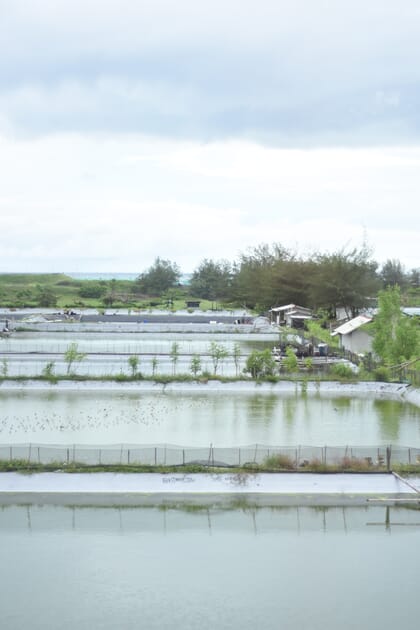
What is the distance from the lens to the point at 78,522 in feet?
60.0

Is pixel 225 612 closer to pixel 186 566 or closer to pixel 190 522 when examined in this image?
pixel 186 566

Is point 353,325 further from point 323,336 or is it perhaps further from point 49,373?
point 49,373

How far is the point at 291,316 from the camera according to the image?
2505 inches

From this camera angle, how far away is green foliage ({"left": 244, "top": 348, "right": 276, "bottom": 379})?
35.4 m

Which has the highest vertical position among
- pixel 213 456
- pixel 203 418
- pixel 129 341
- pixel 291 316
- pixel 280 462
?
pixel 291 316

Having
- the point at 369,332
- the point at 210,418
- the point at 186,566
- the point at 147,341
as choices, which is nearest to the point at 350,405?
the point at 210,418

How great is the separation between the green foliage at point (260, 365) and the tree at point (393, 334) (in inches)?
230

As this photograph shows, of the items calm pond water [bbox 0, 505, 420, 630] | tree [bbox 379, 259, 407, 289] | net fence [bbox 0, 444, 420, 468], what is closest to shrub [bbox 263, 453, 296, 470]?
net fence [bbox 0, 444, 420, 468]

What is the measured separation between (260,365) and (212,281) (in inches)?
2926

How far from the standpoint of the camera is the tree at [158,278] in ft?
358

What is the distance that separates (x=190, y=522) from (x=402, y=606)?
5490mm

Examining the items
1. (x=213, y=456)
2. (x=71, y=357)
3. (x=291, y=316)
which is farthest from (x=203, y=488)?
(x=291, y=316)

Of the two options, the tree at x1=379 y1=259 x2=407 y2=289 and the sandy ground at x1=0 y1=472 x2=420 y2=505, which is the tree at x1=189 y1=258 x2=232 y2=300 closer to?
the tree at x1=379 y1=259 x2=407 y2=289

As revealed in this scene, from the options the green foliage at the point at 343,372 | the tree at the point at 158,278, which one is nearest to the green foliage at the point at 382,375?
the green foliage at the point at 343,372
